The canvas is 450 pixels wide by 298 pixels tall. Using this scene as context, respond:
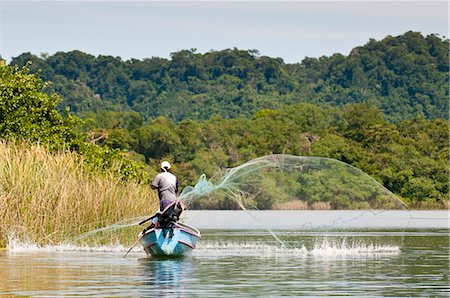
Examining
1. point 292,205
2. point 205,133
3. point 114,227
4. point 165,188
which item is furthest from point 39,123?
point 205,133

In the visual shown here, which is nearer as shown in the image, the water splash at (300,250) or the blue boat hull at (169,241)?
the blue boat hull at (169,241)

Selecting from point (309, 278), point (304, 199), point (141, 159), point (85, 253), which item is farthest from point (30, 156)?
point (141, 159)

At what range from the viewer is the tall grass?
3014cm

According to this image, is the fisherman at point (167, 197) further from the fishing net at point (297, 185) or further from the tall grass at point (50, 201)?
the tall grass at point (50, 201)

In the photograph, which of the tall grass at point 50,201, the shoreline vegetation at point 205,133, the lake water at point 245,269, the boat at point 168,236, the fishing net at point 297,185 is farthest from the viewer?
the shoreline vegetation at point 205,133

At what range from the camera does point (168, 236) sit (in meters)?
28.0

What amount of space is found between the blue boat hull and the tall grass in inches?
112

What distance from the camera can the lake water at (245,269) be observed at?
2053 cm

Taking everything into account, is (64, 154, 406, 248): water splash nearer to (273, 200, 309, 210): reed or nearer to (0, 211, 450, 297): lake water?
(273, 200, 309, 210): reed

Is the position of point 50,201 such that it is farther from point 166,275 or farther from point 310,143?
point 310,143

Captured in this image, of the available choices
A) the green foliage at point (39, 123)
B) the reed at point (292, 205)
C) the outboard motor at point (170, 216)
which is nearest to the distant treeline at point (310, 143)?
the green foliage at point (39, 123)

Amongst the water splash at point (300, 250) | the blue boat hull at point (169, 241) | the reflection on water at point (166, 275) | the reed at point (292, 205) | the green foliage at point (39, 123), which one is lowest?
the reflection on water at point (166, 275)

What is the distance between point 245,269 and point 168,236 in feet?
11.1

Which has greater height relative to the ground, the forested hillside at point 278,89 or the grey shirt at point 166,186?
the forested hillside at point 278,89
